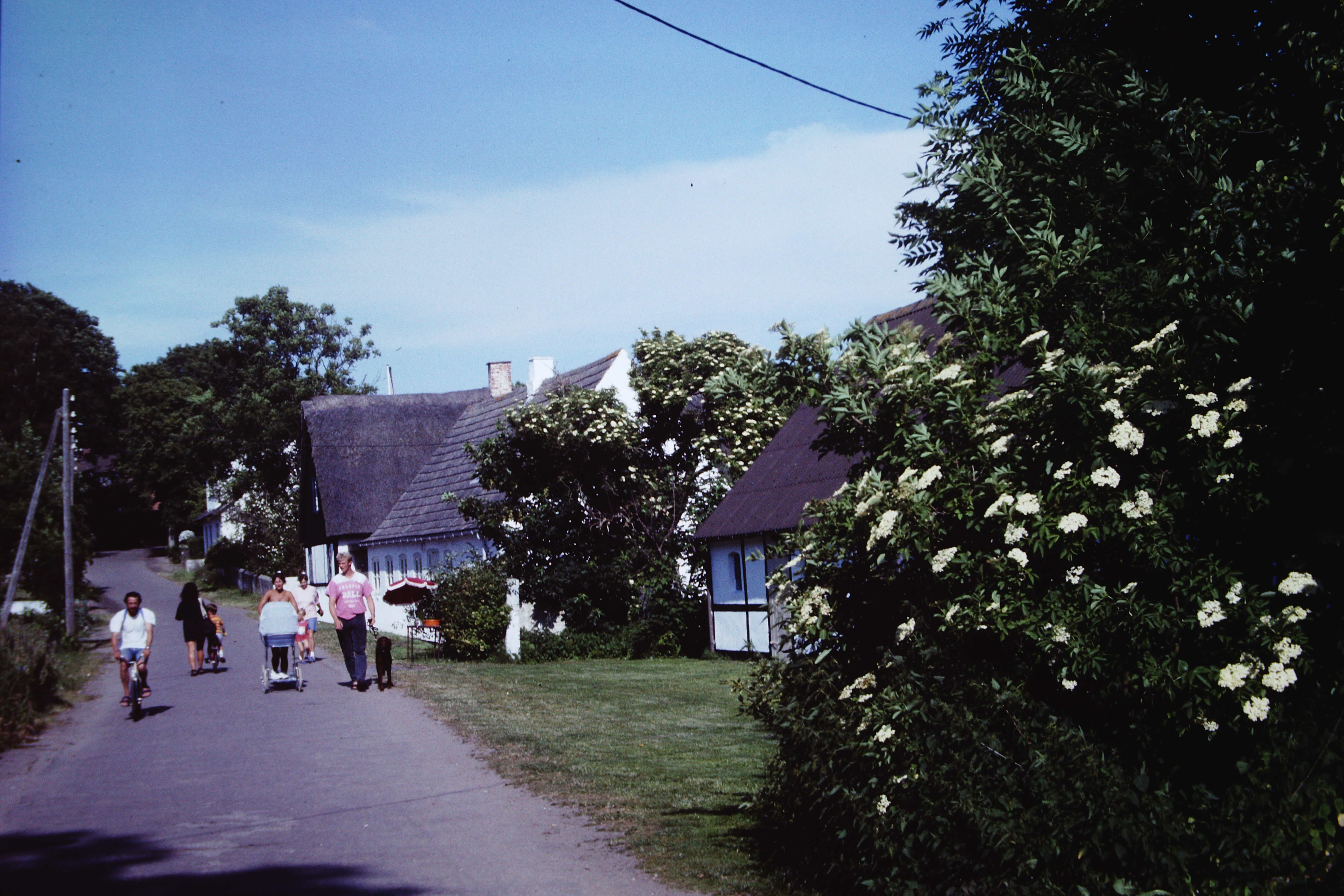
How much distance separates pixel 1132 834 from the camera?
15.5ft

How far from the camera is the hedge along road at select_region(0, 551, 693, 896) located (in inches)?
274

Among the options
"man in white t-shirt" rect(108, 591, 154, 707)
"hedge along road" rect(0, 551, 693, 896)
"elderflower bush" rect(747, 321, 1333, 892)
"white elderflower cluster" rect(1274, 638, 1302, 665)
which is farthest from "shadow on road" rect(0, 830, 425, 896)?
"man in white t-shirt" rect(108, 591, 154, 707)

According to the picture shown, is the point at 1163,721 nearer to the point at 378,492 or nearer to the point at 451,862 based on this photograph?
the point at 451,862

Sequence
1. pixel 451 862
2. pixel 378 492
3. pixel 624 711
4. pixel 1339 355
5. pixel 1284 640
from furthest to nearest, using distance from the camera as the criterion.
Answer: pixel 378 492 < pixel 624 711 < pixel 451 862 < pixel 1339 355 < pixel 1284 640

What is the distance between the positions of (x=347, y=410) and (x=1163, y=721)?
141 ft

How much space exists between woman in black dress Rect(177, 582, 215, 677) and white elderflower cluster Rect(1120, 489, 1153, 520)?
16844mm

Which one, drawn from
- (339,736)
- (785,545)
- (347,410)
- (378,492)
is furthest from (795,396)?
(347,410)

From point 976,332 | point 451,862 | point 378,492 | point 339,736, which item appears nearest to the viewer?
point 976,332

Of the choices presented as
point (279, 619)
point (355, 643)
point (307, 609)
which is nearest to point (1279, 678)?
point (355, 643)

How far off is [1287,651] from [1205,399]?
113 cm

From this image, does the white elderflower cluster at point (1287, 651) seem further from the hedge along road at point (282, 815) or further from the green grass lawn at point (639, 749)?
the hedge along road at point (282, 815)

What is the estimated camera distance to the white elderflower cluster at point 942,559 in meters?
5.62

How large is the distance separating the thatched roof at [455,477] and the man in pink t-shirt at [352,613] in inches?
376

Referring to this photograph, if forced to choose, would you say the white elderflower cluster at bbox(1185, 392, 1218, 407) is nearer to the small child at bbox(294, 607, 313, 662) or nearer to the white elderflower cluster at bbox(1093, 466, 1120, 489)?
the white elderflower cluster at bbox(1093, 466, 1120, 489)
